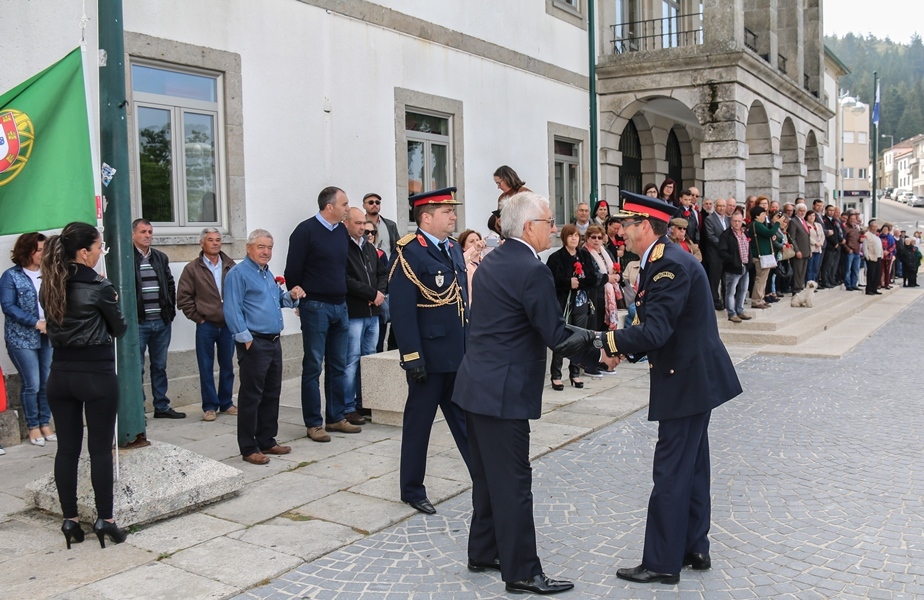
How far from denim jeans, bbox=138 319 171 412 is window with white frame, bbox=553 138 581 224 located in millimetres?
8925

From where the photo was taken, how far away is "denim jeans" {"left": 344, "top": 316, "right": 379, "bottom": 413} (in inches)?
300

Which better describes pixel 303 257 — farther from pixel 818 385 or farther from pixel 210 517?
pixel 818 385

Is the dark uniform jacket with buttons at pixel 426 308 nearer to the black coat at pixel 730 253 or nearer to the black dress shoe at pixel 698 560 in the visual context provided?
the black dress shoe at pixel 698 560

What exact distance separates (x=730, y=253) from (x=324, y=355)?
7610 millimetres

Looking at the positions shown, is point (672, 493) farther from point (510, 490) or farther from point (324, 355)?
point (324, 355)

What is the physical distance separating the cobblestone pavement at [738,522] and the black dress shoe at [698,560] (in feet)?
0.14

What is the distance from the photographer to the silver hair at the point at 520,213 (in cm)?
416

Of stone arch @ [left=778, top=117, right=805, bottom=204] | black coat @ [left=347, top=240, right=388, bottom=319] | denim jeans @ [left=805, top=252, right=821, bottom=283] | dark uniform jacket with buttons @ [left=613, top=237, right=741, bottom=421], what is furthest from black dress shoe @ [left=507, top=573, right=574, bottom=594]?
stone arch @ [left=778, top=117, right=805, bottom=204]

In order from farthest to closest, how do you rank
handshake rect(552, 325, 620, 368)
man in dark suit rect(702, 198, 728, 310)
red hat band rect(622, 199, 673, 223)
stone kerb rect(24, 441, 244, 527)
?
man in dark suit rect(702, 198, 728, 310) → stone kerb rect(24, 441, 244, 527) → red hat band rect(622, 199, 673, 223) → handshake rect(552, 325, 620, 368)

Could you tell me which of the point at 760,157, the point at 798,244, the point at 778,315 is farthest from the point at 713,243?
the point at 760,157

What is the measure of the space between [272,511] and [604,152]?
12.7m

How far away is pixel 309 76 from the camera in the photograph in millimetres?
10023

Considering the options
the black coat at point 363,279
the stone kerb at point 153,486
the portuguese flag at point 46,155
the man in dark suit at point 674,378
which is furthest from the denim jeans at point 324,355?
the man in dark suit at point 674,378

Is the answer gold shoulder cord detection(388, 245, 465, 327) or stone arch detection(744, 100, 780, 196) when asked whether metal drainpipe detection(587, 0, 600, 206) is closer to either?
stone arch detection(744, 100, 780, 196)
